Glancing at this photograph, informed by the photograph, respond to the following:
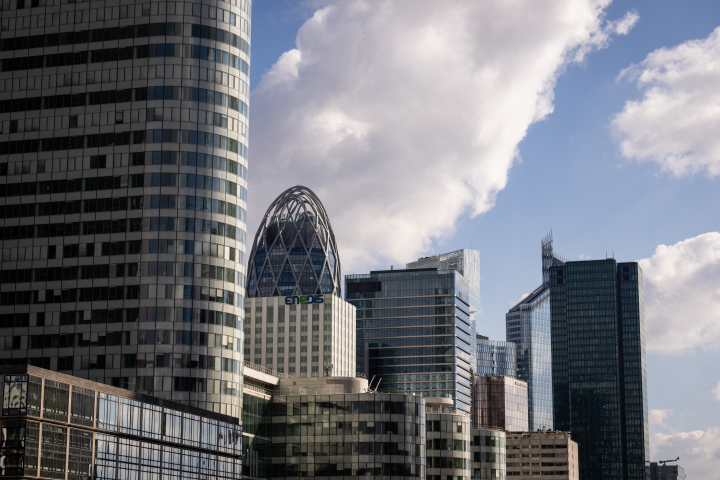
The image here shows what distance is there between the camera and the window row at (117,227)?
148 metres

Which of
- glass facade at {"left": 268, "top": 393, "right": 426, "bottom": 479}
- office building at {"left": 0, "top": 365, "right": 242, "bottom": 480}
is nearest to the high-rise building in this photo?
office building at {"left": 0, "top": 365, "right": 242, "bottom": 480}

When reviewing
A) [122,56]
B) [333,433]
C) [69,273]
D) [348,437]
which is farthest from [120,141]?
[348,437]

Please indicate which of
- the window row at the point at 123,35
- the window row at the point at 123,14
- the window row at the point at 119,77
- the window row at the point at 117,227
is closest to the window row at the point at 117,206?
the window row at the point at 117,227

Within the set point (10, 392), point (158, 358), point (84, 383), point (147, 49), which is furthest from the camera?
point (147, 49)

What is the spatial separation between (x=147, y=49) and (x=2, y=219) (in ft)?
109

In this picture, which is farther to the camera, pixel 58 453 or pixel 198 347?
pixel 198 347

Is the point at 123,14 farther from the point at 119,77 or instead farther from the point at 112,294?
the point at 112,294

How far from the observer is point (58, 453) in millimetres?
100688

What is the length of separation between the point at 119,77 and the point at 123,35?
678 cm

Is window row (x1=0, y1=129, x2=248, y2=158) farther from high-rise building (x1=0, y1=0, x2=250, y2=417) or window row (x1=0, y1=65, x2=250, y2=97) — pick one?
window row (x1=0, y1=65, x2=250, y2=97)

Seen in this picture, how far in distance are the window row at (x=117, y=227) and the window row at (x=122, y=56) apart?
2495 centimetres

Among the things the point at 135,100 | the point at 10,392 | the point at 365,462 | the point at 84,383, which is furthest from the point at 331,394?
the point at 10,392

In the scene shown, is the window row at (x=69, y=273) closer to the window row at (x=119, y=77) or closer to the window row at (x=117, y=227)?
the window row at (x=117, y=227)

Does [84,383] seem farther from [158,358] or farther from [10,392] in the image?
[158,358]
